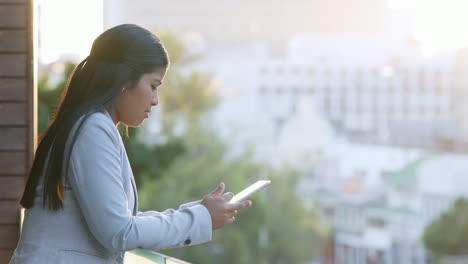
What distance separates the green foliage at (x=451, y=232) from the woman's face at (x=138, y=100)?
32.4 m

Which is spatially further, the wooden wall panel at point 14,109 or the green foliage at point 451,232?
the green foliage at point 451,232

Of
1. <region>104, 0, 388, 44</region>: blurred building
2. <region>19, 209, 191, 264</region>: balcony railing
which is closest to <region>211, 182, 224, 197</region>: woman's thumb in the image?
<region>19, 209, 191, 264</region>: balcony railing

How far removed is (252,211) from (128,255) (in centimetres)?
2775

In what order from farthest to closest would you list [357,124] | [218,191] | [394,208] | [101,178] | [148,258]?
[357,124], [394,208], [148,258], [218,191], [101,178]

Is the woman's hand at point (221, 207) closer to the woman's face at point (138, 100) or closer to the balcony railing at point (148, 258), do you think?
the woman's face at point (138, 100)

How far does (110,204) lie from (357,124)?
44.6 meters

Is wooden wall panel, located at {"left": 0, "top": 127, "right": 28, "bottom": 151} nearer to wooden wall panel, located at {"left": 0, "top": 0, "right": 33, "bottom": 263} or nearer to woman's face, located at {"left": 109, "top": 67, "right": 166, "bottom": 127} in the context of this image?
wooden wall panel, located at {"left": 0, "top": 0, "right": 33, "bottom": 263}

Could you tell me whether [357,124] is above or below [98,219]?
below

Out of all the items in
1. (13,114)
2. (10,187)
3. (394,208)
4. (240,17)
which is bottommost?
(394,208)

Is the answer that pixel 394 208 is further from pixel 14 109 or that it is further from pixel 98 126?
pixel 98 126

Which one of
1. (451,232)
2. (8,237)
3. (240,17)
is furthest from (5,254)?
(240,17)

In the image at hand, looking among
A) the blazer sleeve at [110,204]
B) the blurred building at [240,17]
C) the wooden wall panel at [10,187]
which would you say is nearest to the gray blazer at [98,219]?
the blazer sleeve at [110,204]

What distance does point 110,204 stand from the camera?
79 centimetres

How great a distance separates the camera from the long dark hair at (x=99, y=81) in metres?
0.83
